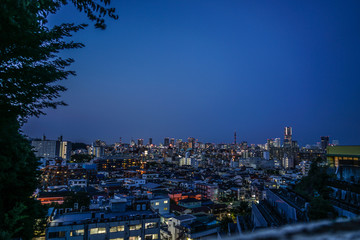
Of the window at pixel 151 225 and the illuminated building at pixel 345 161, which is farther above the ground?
the illuminated building at pixel 345 161

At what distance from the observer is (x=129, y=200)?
56.2 ft

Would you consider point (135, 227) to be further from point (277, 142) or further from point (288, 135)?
point (277, 142)

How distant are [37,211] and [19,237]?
910 mm

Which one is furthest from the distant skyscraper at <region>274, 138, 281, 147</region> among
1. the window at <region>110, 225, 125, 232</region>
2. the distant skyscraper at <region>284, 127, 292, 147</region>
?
the window at <region>110, 225, 125, 232</region>

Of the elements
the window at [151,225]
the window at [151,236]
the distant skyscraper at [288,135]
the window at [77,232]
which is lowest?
the window at [151,236]

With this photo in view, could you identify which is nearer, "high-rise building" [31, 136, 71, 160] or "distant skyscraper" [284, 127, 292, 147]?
"high-rise building" [31, 136, 71, 160]

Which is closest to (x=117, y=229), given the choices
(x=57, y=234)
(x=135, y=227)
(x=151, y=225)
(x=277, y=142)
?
(x=135, y=227)

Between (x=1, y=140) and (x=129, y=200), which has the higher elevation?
(x=1, y=140)

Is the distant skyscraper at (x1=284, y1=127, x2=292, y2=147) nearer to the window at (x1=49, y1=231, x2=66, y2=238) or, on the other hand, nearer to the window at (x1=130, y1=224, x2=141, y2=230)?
the window at (x1=130, y1=224, x2=141, y2=230)

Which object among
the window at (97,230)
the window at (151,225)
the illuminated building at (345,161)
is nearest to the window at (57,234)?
the window at (97,230)

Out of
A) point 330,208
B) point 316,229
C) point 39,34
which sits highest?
point 39,34

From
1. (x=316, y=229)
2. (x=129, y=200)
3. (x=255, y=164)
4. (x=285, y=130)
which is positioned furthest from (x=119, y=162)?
(x=285, y=130)

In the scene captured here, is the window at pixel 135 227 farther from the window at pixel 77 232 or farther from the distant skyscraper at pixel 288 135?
the distant skyscraper at pixel 288 135

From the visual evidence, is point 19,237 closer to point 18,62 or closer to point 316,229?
point 18,62
